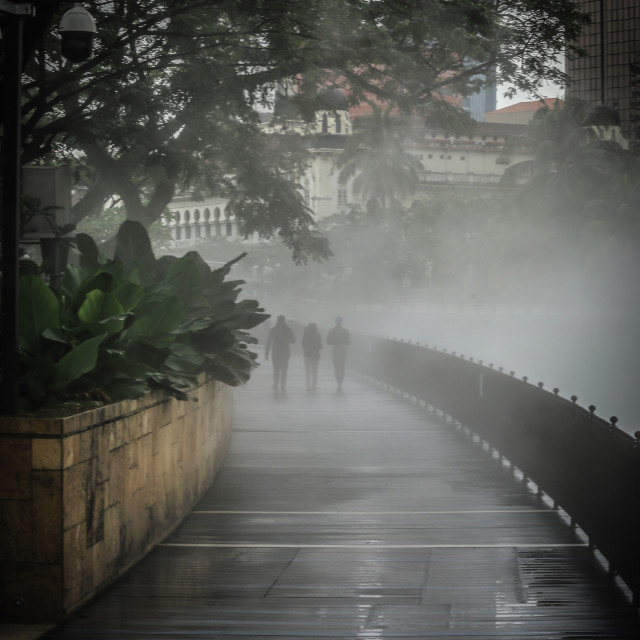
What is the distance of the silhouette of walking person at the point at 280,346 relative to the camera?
27.0 meters

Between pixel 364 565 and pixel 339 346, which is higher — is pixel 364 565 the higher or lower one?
the lower one

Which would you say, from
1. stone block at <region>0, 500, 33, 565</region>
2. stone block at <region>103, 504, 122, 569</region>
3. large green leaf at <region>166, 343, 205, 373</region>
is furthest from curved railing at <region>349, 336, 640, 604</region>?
stone block at <region>0, 500, 33, 565</region>

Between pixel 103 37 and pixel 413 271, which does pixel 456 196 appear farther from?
pixel 103 37

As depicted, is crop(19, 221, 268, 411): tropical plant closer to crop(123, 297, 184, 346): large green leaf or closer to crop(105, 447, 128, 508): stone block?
crop(123, 297, 184, 346): large green leaf

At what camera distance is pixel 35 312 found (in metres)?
8.27

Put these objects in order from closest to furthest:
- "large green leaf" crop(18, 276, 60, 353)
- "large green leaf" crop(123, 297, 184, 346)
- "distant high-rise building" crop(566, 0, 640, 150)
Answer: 1. "large green leaf" crop(18, 276, 60, 353)
2. "large green leaf" crop(123, 297, 184, 346)
3. "distant high-rise building" crop(566, 0, 640, 150)

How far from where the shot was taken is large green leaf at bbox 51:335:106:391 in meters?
7.91

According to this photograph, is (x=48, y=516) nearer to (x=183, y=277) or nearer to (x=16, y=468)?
(x=16, y=468)

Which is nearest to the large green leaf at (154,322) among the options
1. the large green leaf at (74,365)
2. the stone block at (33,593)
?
the large green leaf at (74,365)

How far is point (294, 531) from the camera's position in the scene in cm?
1007

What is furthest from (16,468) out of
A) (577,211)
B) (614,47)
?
(614,47)

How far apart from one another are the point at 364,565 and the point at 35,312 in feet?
9.20

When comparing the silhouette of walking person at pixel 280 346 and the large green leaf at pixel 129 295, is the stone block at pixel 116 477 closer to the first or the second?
the large green leaf at pixel 129 295

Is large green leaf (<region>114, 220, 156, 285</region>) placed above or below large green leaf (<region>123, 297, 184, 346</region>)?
above
